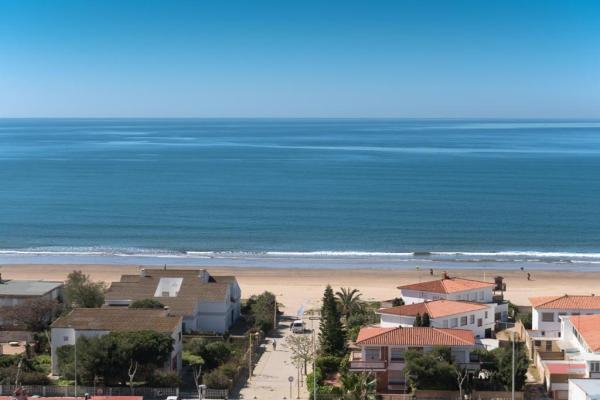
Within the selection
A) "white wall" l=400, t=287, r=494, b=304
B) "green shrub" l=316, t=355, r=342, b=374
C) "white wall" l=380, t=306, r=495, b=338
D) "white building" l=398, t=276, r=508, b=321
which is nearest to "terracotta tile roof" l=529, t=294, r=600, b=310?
"white wall" l=380, t=306, r=495, b=338

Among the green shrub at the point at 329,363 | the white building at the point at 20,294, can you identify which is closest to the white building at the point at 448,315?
the green shrub at the point at 329,363

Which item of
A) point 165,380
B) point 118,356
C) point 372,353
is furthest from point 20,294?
point 372,353

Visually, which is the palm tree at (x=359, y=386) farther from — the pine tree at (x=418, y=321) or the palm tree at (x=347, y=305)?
the palm tree at (x=347, y=305)

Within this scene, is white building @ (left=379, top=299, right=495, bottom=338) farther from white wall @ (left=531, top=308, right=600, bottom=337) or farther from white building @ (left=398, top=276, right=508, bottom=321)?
white wall @ (left=531, top=308, right=600, bottom=337)

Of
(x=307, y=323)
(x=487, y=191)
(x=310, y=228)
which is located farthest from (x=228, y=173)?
(x=307, y=323)

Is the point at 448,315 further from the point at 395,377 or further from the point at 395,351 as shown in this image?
the point at 395,377
